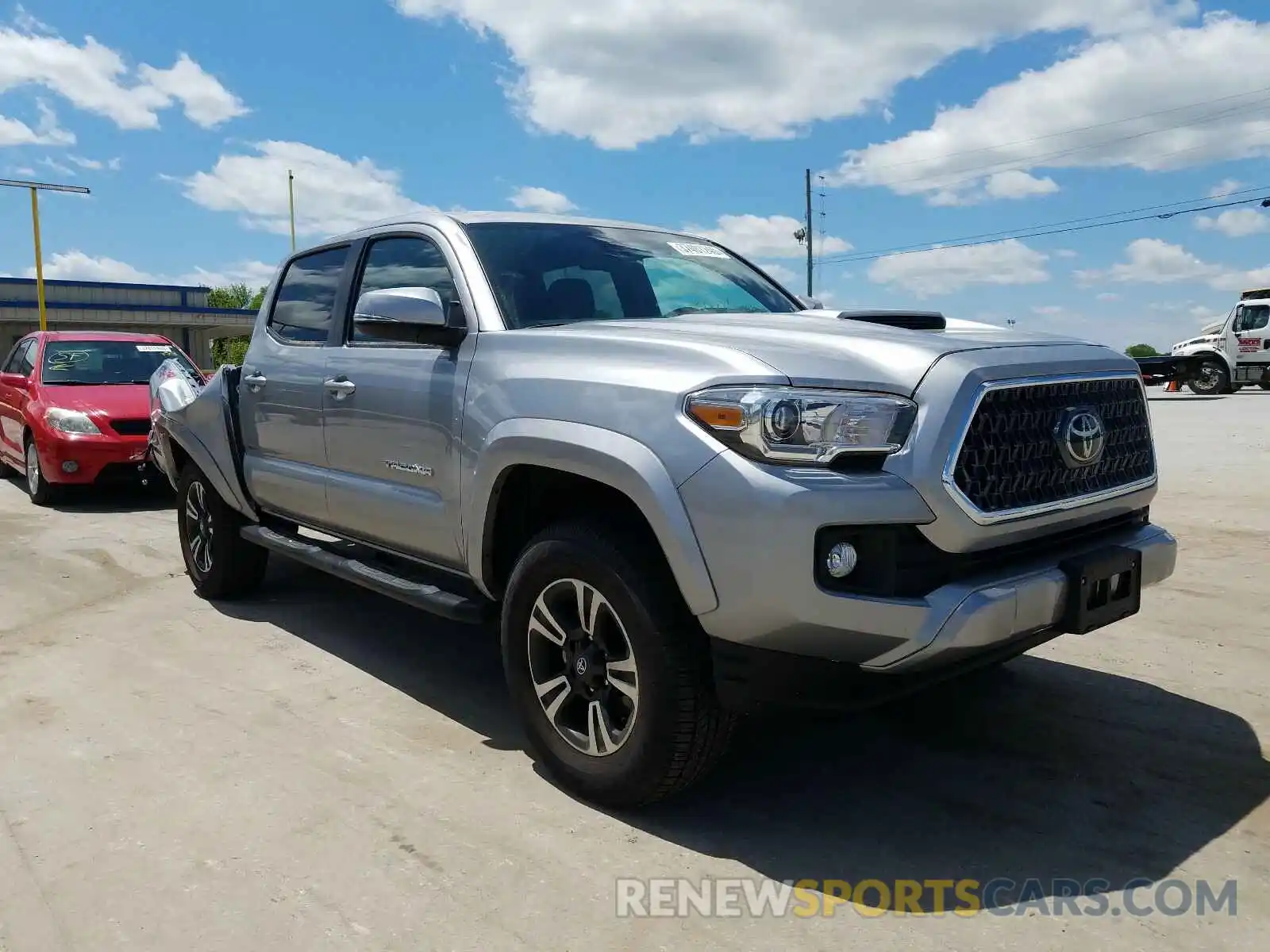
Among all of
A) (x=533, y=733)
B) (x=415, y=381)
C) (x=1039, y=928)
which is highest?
(x=415, y=381)

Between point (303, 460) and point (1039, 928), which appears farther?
point (303, 460)

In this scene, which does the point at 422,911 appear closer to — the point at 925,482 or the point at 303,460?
the point at 925,482

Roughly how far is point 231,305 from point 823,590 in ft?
402

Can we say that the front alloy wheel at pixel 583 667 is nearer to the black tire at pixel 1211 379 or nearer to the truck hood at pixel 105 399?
the truck hood at pixel 105 399

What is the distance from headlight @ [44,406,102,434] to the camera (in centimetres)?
951

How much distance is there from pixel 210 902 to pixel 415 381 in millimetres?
1936

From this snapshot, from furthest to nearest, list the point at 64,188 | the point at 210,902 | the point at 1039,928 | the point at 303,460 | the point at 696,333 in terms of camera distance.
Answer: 1. the point at 64,188
2. the point at 303,460
3. the point at 696,333
4. the point at 210,902
5. the point at 1039,928

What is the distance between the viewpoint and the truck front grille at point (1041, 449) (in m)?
2.77

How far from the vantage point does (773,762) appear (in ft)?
11.6

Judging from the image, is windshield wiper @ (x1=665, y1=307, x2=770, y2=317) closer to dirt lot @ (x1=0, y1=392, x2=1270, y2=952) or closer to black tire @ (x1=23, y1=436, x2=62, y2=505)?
dirt lot @ (x1=0, y1=392, x2=1270, y2=952)

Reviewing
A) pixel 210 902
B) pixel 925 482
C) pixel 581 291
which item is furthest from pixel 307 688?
pixel 925 482

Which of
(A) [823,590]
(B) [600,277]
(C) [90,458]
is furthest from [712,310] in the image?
(C) [90,458]

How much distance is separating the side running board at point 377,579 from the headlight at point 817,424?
4.56 ft

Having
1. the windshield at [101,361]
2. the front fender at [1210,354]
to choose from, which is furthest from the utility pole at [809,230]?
the windshield at [101,361]
